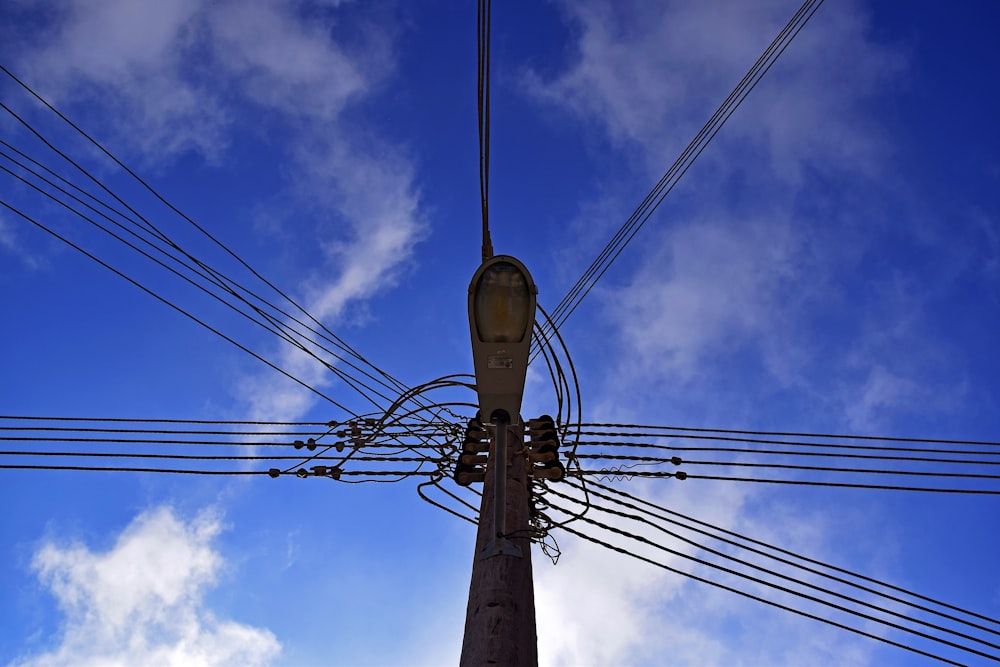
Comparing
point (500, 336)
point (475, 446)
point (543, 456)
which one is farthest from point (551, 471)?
point (500, 336)

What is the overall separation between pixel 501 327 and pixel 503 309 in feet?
0.28

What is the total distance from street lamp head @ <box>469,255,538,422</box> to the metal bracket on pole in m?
0.19

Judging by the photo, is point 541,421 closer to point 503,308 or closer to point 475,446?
point 475,446

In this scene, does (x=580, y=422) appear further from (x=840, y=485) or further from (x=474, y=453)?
(x=840, y=485)

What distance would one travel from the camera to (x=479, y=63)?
5.73 metres

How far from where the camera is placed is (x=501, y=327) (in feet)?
11.0

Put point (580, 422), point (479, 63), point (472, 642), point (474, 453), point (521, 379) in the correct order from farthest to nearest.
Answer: point (580, 422) → point (479, 63) → point (474, 453) → point (521, 379) → point (472, 642)

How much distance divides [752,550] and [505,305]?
5.20 meters

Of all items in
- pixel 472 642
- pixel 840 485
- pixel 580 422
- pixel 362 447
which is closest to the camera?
pixel 472 642

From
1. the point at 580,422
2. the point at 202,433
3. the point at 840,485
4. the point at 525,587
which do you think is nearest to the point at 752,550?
the point at 840,485

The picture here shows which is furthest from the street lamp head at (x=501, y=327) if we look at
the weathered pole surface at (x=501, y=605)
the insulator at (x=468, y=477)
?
the insulator at (x=468, y=477)

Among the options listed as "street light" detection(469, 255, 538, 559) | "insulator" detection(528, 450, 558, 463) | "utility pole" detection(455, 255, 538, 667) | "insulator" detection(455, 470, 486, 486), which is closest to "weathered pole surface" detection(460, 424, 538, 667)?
"utility pole" detection(455, 255, 538, 667)

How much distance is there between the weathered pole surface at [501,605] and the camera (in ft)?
10.1

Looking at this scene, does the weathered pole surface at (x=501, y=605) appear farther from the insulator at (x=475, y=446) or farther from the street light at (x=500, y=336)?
the insulator at (x=475, y=446)
